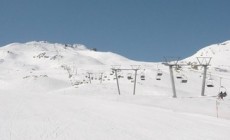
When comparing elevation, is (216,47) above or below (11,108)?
above

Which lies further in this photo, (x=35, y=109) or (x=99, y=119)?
(x=35, y=109)

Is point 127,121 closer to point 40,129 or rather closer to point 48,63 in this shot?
point 40,129

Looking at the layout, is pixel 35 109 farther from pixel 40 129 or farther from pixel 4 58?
pixel 4 58

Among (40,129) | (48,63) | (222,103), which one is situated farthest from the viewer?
(48,63)

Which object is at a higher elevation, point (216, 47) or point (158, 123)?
point (216, 47)

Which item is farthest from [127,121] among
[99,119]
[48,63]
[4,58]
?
[4,58]

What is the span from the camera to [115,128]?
17547 mm

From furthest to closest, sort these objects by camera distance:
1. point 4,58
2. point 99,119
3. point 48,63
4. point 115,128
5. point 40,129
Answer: point 4,58
point 48,63
point 99,119
point 115,128
point 40,129

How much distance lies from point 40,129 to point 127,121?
18.4ft

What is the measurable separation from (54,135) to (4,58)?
16526cm

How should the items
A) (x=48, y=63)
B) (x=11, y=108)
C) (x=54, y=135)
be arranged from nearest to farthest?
(x=54, y=135) → (x=11, y=108) → (x=48, y=63)

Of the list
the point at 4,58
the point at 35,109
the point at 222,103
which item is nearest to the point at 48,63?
the point at 4,58

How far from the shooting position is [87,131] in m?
16.4

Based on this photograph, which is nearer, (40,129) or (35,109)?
(40,129)
